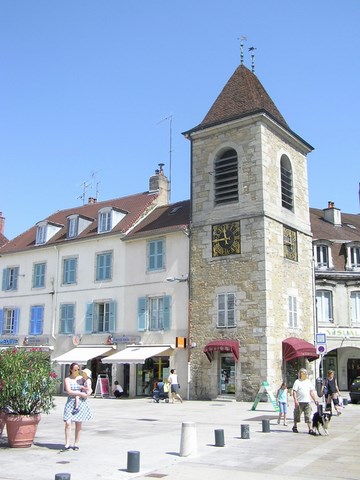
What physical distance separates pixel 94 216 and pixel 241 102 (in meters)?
9.93

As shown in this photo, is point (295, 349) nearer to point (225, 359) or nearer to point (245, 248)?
point (225, 359)

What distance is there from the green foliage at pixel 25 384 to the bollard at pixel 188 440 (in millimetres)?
2517

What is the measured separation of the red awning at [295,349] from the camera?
68.0 ft

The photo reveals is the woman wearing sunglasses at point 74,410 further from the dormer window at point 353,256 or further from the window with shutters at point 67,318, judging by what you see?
the dormer window at point 353,256

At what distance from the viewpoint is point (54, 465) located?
8156 millimetres

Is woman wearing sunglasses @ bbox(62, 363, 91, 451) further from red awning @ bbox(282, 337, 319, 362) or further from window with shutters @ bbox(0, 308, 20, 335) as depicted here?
window with shutters @ bbox(0, 308, 20, 335)

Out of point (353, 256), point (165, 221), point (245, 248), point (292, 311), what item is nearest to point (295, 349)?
point (292, 311)

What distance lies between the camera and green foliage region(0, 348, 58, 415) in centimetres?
948

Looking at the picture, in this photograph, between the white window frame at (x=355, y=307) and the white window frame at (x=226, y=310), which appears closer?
the white window frame at (x=226, y=310)

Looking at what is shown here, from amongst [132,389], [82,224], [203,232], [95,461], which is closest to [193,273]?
[203,232]

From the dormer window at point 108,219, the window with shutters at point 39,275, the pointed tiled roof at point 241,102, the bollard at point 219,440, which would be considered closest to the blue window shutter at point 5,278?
the window with shutters at point 39,275

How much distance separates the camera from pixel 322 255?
94.8 ft

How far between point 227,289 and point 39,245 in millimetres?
11659

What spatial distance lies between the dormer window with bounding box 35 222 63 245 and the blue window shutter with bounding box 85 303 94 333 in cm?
521
